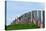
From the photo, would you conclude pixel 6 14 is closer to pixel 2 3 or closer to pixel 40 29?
pixel 2 3

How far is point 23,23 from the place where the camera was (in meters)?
0.83

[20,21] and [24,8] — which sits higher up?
[24,8]

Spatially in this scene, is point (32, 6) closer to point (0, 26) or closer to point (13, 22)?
point (13, 22)

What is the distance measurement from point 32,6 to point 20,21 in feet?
0.60

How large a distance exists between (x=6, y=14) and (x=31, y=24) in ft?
0.83

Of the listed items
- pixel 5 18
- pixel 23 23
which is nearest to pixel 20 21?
pixel 23 23

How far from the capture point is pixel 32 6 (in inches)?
33.5

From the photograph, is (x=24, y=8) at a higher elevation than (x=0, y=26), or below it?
higher

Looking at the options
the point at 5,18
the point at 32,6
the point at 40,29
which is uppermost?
the point at 32,6

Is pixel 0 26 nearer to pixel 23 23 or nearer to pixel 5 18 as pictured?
pixel 5 18

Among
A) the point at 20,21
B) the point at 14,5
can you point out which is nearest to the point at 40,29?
the point at 20,21

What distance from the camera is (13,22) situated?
0.82m

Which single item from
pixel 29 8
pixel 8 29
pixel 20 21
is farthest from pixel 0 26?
pixel 29 8

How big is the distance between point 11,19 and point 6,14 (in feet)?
0.21
